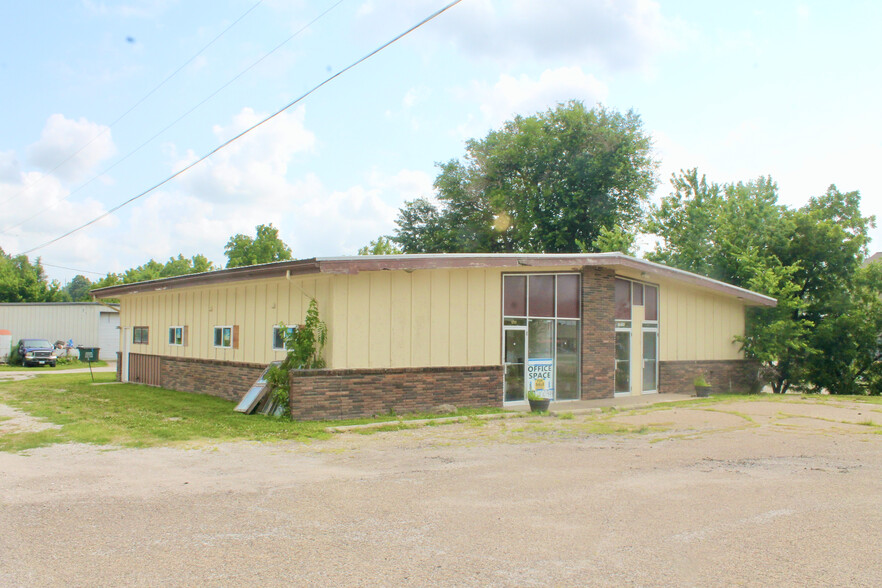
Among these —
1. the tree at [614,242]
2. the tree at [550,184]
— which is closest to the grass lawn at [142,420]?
the tree at [614,242]

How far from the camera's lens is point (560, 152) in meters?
46.4

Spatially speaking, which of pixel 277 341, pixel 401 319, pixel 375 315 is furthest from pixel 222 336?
pixel 401 319

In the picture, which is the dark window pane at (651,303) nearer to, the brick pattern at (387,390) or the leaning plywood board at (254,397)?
the brick pattern at (387,390)

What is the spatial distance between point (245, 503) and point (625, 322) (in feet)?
48.7

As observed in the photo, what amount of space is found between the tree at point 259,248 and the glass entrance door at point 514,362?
4637 cm

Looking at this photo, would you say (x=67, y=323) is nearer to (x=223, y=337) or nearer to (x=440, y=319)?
(x=223, y=337)

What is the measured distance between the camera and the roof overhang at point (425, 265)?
46.0ft

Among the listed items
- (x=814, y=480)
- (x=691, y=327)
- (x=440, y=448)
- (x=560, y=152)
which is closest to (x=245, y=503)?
(x=440, y=448)

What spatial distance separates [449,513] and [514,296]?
10.6m

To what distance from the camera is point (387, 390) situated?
1496 cm

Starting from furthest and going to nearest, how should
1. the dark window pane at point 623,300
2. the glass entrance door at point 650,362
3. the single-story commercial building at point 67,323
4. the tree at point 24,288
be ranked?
the tree at point 24,288
the single-story commercial building at point 67,323
the glass entrance door at point 650,362
the dark window pane at point 623,300

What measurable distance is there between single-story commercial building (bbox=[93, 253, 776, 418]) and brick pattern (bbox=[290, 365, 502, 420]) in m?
0.03

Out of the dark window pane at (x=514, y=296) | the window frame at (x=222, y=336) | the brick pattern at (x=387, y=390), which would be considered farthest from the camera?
the window frame at (x=222, y=336)

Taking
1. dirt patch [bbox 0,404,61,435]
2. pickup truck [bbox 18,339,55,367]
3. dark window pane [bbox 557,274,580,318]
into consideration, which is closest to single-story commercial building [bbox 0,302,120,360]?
pickup truck [bbox 18,339,55,367]
